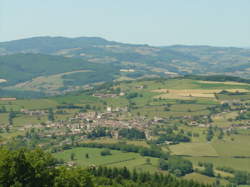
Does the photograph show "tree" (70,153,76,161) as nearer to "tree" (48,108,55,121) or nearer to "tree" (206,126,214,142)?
"tree" (206,126,214,142)

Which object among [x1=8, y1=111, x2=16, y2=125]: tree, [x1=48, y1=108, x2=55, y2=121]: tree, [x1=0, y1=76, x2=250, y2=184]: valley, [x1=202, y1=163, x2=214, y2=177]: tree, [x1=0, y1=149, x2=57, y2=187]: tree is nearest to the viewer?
[x1=0, y1=149, x2=57, y2=187]: tree

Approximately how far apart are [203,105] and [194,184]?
108477 millimetres

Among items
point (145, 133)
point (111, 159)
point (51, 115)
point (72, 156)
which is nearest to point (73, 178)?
point (72, 156)

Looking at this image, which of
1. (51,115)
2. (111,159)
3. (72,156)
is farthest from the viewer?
(51,115)

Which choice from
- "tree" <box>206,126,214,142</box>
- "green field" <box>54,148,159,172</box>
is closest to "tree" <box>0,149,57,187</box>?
"green field" <box>54,148,159,172</box>

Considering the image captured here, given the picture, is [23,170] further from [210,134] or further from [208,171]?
[210,134]

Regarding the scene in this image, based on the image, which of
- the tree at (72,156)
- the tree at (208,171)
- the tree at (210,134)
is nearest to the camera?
the tree at (208,171)

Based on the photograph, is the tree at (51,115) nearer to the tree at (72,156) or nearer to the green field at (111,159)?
the green field at (111,159)

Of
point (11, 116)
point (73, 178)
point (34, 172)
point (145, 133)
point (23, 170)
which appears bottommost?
point (145, 133)

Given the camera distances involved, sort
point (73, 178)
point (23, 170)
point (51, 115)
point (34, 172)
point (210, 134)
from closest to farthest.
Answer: point (23, 170) → point (34, 172) → point (73, 178) → point (210, 134) → point (51, 115)

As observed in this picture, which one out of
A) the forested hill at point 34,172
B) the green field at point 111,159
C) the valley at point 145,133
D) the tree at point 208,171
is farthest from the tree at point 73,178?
the tree at point 208,171

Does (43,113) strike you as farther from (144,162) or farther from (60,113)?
(144,162)

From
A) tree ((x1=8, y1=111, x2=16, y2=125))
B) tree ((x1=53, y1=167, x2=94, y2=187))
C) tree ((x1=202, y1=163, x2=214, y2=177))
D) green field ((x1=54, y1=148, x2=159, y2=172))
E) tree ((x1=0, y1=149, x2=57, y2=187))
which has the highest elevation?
tree ((x1=0, y1=149, x2=57, y2=187))

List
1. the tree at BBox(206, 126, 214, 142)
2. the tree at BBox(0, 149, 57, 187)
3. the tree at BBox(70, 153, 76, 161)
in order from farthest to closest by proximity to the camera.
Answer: the tree at BBox(206, 126, 214, 142), the tree at BBox(70, 153, 76, 161), the tree at BBox(0, 149, 57, 187)
